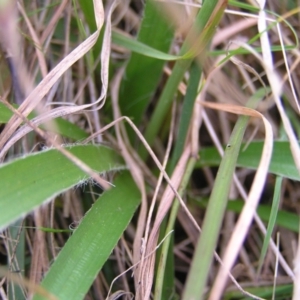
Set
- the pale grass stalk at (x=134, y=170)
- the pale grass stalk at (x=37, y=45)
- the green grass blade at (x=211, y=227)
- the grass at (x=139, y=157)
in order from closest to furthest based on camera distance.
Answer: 1. the green grass blade at (x=211, y=227)
2. the grass at (x=139, y=157)
3. the pale grass stalk at (x=134, y=170)
4. the pale grass stalk at (x=37, y=45)

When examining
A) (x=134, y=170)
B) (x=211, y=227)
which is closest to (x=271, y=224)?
(x=211, y=227)

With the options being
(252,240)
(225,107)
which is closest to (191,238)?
(252,240)

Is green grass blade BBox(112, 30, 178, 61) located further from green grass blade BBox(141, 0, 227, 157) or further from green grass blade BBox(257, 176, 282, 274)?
green grass blade BBox(257, 176, 282, 274)

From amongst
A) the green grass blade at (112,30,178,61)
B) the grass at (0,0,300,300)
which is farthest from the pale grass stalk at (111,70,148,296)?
the green grass blade at (112,30,178,61)

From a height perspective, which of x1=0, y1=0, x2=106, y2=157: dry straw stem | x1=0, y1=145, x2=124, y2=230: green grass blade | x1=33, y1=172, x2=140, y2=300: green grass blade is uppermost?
x1=0, y1=0, x2=106, y2=157: dry straw stem

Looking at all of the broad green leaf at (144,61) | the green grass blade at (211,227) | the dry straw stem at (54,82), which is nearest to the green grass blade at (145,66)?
the broad green leaf at (144,61)

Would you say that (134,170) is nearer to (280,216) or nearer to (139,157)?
(139,157)

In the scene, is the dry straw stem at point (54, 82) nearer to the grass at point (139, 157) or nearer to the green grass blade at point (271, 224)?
the grass at point (139, 157)
